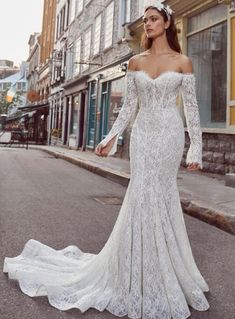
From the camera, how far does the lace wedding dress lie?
2703mm

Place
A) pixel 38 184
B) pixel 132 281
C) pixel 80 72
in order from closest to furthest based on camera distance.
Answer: pixel 132 281 → pixel 38 184 → pixel 80 72

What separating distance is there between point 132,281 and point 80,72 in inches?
890

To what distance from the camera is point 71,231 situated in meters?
5.12

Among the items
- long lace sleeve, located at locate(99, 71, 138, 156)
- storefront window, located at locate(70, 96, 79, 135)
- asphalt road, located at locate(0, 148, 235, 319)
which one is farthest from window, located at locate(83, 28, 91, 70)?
long lace sleeve, located at locate(99, 71, 138, 156)

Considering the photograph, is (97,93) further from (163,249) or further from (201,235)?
(163,249)

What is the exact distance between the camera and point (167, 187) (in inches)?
113

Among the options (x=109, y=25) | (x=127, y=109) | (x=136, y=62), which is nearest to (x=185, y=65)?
(x=136, y=62)

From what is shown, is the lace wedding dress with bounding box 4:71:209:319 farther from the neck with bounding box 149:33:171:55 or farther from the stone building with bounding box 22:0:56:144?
the stone building with bounding box 22:0:56:144

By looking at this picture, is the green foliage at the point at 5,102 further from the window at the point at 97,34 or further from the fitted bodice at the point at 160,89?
the fitted bodice at the point at 160,89

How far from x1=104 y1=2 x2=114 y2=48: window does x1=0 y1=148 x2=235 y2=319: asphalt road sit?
403 inches

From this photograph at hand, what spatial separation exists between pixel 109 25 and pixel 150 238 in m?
17.5

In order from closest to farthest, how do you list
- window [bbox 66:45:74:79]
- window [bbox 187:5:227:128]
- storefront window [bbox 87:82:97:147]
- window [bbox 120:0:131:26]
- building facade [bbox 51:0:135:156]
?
window [bbox 187:5:227:128]
window [bbox 120:0:131:26]
building facade [bbox 51:0:135:156]
storefront window [bbox 87:82:97:147]
window [bbox 66:45:74:79]

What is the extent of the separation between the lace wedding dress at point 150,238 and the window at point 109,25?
1624 centimetres

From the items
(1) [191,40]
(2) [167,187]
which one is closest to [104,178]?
(1) [191,40]
